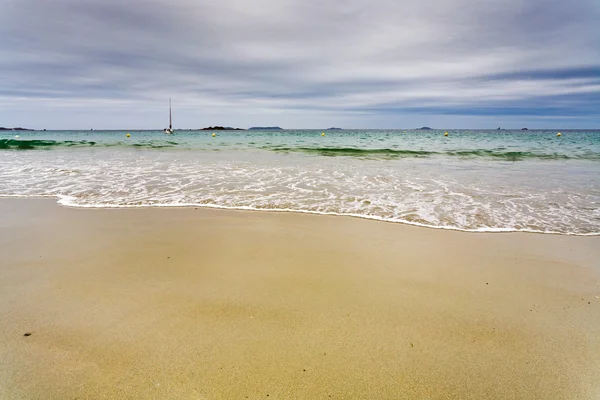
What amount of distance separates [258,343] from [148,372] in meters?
0.73

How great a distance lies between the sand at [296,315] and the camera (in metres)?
2.10

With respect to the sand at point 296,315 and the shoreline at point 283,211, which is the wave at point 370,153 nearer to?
the shoreline at point 283,211

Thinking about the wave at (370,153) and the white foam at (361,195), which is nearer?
the white foam at (361,195)

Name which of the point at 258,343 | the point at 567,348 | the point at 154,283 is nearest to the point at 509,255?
the point at 567,348

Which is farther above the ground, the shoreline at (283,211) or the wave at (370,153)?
the wave at (370,153)

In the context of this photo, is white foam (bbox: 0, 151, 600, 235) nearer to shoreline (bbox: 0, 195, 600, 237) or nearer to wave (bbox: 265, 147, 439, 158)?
shoreline (bbox: 0, 195, 600, 237)

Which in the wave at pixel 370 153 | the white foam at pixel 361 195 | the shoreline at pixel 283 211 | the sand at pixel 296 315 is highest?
the wave at pixel 370 153

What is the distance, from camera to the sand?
6.88 feet

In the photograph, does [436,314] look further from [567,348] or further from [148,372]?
[148,372]

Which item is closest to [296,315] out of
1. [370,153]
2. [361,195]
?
[361,195]

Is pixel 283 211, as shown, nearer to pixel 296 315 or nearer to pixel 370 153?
pixel 296 315

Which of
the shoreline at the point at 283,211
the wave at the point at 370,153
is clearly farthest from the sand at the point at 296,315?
the wave at the point at 370,153

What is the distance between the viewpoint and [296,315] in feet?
9.30

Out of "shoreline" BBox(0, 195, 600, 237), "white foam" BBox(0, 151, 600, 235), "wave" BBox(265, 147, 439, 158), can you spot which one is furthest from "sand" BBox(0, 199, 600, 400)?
"wave" BBox(265, 147, 439, 158)
